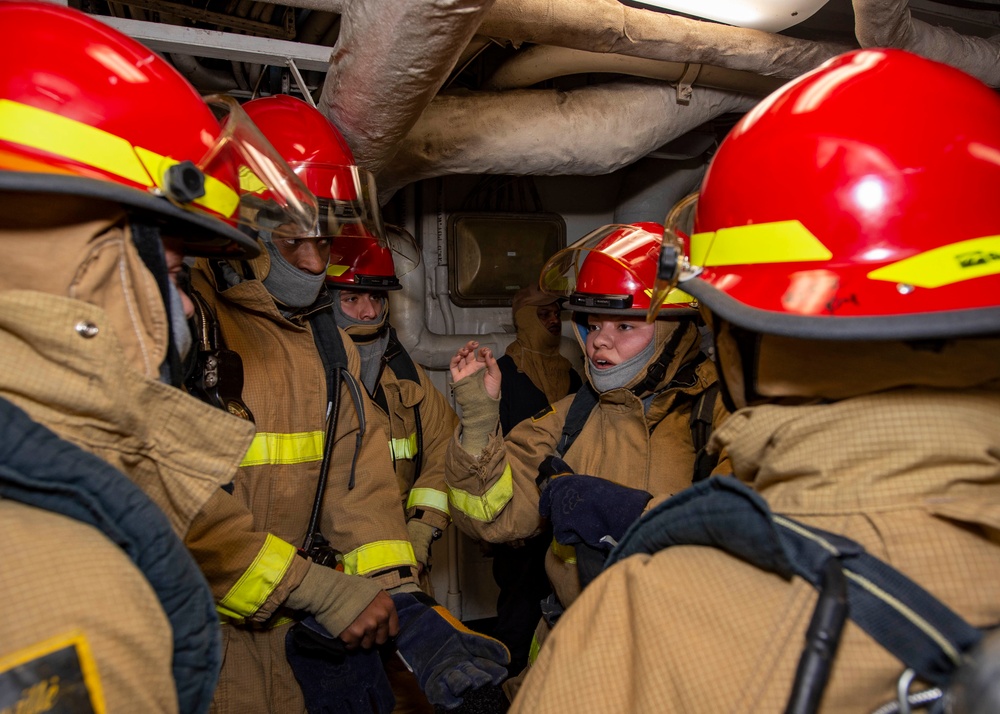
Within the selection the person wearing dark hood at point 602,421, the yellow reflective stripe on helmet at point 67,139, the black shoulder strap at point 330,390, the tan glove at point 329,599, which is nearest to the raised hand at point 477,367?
the person wearing dark hood at point 602,421

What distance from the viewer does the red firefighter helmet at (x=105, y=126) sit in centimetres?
97

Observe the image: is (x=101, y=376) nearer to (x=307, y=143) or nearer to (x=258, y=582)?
(x=258, y=582)

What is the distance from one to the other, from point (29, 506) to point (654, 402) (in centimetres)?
198

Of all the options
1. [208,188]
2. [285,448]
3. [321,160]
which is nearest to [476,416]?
[285,448]

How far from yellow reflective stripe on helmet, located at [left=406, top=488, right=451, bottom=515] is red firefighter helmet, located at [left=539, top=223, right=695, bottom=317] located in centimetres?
119

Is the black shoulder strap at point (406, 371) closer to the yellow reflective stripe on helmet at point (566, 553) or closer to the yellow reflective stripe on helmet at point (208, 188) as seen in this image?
the yellow reflective stripe on helmet at point (566, 553)

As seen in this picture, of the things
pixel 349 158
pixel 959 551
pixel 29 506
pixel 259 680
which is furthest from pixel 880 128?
pixel 259 680

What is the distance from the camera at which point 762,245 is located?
43.1 inches

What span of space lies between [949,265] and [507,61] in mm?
2808

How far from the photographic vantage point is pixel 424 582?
10.2 feet

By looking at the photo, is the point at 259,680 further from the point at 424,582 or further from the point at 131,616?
the point at 131,616

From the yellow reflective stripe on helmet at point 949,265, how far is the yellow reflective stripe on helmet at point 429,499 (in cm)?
257

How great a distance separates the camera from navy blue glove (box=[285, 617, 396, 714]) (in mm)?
1939

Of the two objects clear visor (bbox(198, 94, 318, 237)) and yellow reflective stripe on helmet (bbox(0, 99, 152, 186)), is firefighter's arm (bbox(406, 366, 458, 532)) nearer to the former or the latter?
clear visor (bbox(198, 94, 318, 237))
